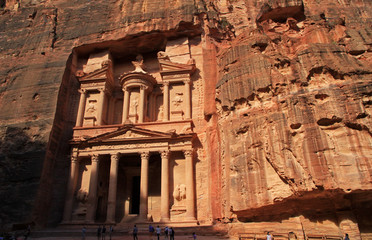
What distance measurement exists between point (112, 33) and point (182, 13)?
593cm

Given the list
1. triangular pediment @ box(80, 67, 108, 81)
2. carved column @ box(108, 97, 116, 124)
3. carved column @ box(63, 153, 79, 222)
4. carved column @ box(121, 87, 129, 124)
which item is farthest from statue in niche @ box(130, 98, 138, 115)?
carved column @ box(63, 153, 79, 222)

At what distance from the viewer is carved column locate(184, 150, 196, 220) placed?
17.2 meters

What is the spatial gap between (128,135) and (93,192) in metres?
4.30

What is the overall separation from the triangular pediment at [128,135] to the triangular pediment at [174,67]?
5.48m

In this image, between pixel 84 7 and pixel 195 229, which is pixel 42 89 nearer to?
pixel 84 7

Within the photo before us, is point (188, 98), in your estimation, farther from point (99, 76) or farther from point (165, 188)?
point (99, 76)

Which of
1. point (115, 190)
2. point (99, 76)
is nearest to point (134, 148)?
point (115, 190)

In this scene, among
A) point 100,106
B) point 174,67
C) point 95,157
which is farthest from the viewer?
point 100,106

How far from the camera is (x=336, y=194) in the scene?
11508 mm

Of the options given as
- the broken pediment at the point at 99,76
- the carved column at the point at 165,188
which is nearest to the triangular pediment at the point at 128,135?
the carved column at the point at 165,188

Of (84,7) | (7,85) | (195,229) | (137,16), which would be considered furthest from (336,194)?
(84,7)

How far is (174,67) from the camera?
2205 centimetres

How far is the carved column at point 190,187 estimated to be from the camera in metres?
17.2

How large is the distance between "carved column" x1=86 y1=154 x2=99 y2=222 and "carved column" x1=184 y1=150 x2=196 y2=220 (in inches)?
238
